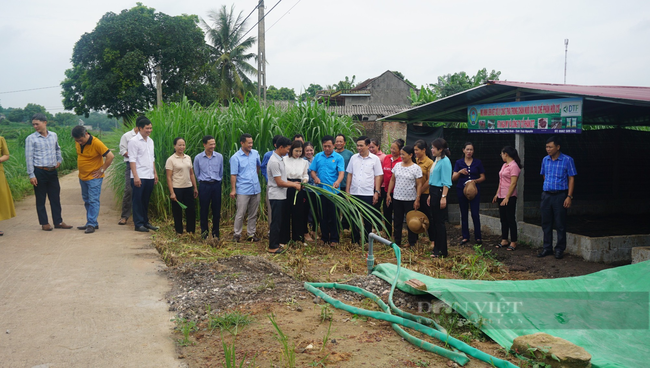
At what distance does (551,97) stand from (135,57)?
75.3 feet

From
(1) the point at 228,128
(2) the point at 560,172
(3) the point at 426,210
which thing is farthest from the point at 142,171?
(2) the point at 560,172

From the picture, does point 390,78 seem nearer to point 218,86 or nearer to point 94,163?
point 218,86

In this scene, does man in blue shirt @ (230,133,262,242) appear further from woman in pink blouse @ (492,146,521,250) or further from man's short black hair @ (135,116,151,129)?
woman in pink blouse @ (492,146,521,250)

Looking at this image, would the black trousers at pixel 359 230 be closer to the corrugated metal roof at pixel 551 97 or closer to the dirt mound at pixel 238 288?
the dirt mound at pixel 238 288

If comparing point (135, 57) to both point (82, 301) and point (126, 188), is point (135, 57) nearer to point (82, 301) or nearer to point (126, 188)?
point (126, 188)

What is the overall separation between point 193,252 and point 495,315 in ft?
12.7

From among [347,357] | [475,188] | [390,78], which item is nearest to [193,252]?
[347,357]

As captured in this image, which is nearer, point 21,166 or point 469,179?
point 469,179

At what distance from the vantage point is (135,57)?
2497 cm

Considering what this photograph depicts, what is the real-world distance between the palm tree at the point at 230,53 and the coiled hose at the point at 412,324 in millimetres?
26205

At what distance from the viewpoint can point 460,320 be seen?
3771 millimetres

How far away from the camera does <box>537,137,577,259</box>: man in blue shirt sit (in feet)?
20.4

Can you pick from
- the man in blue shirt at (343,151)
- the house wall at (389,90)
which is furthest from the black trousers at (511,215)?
the house wall at (389,90)

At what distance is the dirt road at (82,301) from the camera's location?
324 centimetres
